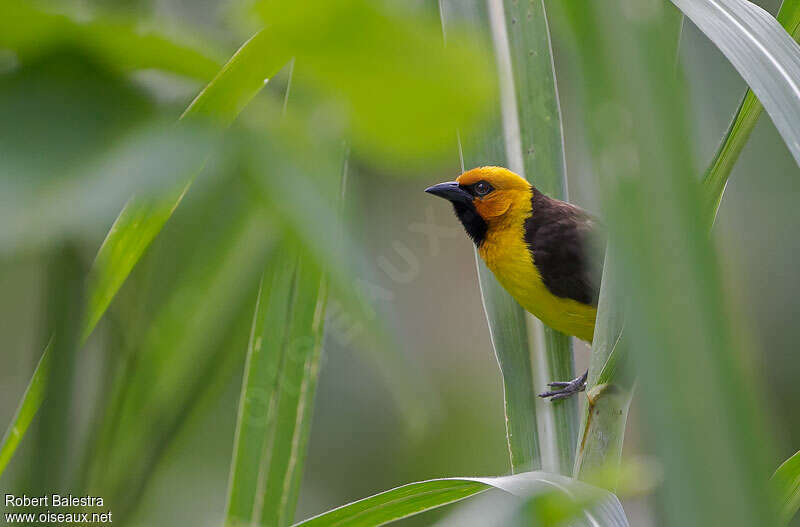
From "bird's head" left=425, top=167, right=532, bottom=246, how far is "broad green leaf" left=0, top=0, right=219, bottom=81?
5.70 ft

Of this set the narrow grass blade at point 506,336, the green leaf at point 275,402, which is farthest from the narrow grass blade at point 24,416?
the narrow grass blade at point 506,336

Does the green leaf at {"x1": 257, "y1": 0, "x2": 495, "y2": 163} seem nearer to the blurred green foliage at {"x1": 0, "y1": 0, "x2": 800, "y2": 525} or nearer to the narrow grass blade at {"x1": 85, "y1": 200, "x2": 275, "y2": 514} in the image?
the blurred green foliage at {"x1": 0, "y1": 0, "x2": 800, "y2": 525}

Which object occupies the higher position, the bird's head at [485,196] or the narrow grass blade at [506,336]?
the bird's head at [485,196]

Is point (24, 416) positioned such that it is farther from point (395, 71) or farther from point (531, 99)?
point (531, 99)

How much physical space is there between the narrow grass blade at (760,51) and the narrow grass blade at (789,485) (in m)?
0.34

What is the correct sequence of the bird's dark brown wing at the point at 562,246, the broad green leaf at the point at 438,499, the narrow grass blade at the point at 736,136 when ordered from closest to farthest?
the broad green leaf at the point at 438,499 → the narrow grass blade at the point at 736,136 → the bird's dark brown wing at the point at 562,246

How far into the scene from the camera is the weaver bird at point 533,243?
63.4 inches

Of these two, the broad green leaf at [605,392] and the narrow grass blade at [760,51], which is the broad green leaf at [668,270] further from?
the broad green leaf at [605,392]

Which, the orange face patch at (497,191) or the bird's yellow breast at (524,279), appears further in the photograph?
the orange face patch at (497,191)

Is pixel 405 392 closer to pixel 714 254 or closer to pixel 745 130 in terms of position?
pixel 714 254

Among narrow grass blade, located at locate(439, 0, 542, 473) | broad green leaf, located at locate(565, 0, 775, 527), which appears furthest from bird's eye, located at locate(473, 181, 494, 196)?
broad green leaf, located at locate(565, 0, 775, 527)

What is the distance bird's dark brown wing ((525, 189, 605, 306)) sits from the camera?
1704 mm

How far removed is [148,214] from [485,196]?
1725 millimetres

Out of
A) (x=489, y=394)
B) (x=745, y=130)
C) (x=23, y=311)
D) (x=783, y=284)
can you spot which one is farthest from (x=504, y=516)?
(x=783, y=284)
